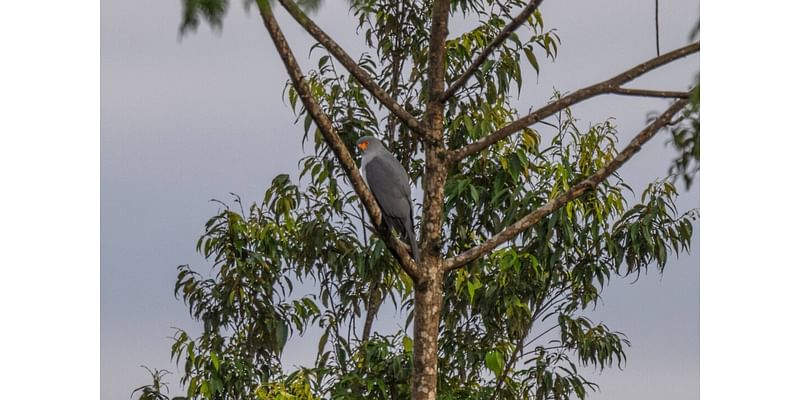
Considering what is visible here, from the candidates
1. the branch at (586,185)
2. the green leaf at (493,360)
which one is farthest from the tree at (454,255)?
the branch at (586,185)

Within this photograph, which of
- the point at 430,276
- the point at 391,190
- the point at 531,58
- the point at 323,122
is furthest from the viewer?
the point at 531,58

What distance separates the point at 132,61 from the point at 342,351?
1732 mm

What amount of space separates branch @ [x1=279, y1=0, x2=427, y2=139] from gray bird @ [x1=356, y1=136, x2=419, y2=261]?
0.33 m

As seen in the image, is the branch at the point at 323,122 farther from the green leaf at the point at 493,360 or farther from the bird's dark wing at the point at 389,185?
the green leaf at the point at 493,360

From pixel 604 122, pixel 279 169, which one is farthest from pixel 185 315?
pixel 604 122

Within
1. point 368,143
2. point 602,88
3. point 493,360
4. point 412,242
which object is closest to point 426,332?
point 412,242

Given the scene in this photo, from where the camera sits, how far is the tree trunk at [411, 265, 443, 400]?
363 cm

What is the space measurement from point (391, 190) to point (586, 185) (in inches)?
30.9

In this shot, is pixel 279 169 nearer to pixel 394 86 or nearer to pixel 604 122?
pixel 394 86

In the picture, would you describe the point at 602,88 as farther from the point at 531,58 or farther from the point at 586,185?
the point at 531,58

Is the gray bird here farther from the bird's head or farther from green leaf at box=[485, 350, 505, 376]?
green leaf at box=[485, 350, 505, 376]

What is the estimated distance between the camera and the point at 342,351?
17.1 ft

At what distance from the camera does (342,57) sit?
3500 mm

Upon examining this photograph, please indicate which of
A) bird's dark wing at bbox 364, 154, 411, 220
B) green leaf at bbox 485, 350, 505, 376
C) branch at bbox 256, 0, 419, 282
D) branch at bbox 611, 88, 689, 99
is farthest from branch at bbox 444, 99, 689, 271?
green leaf at bbox 485, 350, 505, 376
